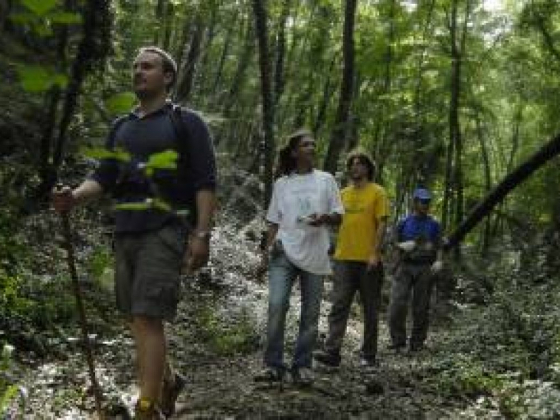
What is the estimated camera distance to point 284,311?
24.5 feet

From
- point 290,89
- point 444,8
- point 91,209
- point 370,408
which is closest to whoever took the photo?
point 370,408

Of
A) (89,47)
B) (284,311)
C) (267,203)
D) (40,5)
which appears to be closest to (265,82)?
(267,203)

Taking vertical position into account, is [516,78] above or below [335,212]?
above

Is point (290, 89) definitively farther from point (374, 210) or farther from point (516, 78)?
point (374, 210)

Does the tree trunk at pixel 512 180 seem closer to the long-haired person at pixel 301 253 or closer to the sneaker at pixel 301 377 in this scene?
the long-haired person at pixel 301 253

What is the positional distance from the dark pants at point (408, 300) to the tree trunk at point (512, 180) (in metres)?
1.57

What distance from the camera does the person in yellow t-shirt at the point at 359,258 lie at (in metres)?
8.97

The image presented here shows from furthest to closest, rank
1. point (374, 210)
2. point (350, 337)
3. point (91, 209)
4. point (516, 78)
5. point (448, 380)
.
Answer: point (516, 78) → point (91, 209) → point (350, 337) → point (374, 210) → point (448, 380)

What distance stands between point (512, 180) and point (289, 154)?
8.57 meters

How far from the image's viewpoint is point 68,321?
8398mm

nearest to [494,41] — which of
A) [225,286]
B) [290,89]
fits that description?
[290,89]

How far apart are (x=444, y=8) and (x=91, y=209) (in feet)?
48.4

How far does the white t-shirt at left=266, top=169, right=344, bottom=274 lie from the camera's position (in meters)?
7.44

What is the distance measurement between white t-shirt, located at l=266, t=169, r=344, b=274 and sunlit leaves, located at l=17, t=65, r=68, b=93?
6217 mm
